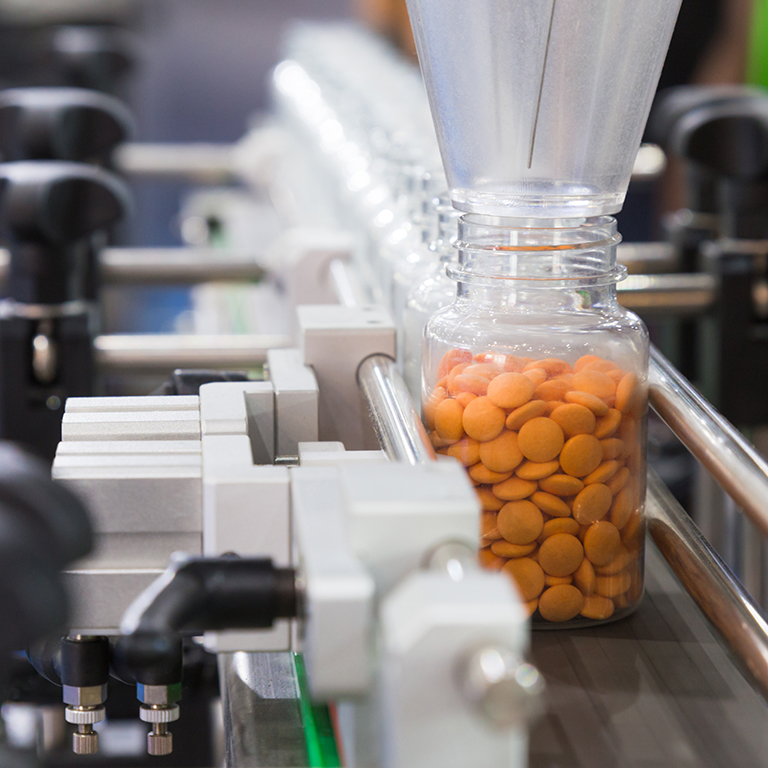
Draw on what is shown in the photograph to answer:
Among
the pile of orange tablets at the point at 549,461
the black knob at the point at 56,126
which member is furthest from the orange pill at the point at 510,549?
the black knob at the point at 56,126

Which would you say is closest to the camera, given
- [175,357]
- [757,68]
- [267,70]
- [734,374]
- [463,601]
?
[463,601]

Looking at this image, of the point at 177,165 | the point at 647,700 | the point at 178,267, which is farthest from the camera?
the point at 177,165

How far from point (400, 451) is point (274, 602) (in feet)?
0.39

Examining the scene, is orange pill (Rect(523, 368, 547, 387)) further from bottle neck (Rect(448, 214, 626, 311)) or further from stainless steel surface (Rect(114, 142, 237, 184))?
stainless steel surface (Rect(114, 142, 237, 184))

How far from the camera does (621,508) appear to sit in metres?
0.56

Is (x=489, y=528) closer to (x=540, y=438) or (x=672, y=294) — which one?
(x=540, y=438)

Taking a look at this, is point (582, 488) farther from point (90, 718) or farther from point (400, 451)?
point (90, 718)

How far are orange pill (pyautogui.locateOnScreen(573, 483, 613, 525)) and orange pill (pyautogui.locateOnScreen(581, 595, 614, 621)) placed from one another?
46 millimetres

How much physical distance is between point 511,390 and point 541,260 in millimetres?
72

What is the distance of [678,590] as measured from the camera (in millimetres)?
647

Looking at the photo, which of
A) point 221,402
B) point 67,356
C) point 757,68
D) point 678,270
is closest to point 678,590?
point 221,402

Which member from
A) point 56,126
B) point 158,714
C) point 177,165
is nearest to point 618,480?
point 158,714

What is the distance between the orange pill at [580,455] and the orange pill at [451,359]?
0.06 metres

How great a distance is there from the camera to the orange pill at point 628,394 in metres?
0.56
